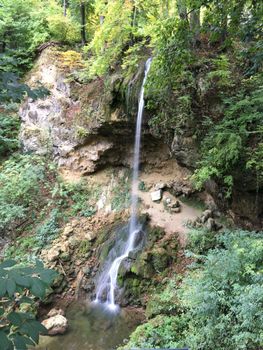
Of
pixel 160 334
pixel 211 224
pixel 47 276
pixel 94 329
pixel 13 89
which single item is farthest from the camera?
pixel 211 224

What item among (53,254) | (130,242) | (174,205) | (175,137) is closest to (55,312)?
(53,254)

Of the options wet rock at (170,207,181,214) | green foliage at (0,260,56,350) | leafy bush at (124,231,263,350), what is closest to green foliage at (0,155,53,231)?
wet rock at (170,207,181,214)

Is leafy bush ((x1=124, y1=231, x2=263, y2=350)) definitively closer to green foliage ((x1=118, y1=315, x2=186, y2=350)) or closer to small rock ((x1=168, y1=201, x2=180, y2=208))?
green foliage ((x1=118, y1=315, x2=186, y2=350))

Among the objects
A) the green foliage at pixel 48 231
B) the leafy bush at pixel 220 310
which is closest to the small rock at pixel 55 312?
the green foliage at pixel 48 231

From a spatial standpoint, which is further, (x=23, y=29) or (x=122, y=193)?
(x=23, y=29)

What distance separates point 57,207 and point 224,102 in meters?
6.00

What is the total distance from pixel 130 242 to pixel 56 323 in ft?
8.79

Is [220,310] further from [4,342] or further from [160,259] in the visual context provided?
[4,342]

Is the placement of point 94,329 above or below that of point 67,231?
below

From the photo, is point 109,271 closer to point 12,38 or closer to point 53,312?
point 53,312

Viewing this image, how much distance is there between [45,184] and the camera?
34.4ft

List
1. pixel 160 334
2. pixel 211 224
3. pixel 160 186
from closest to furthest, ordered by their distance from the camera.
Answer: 1. pixel 160 334
2. pixel 211 224
3. pixel 160 186

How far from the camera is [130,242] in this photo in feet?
26.6

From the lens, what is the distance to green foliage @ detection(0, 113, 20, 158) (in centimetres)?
1148
